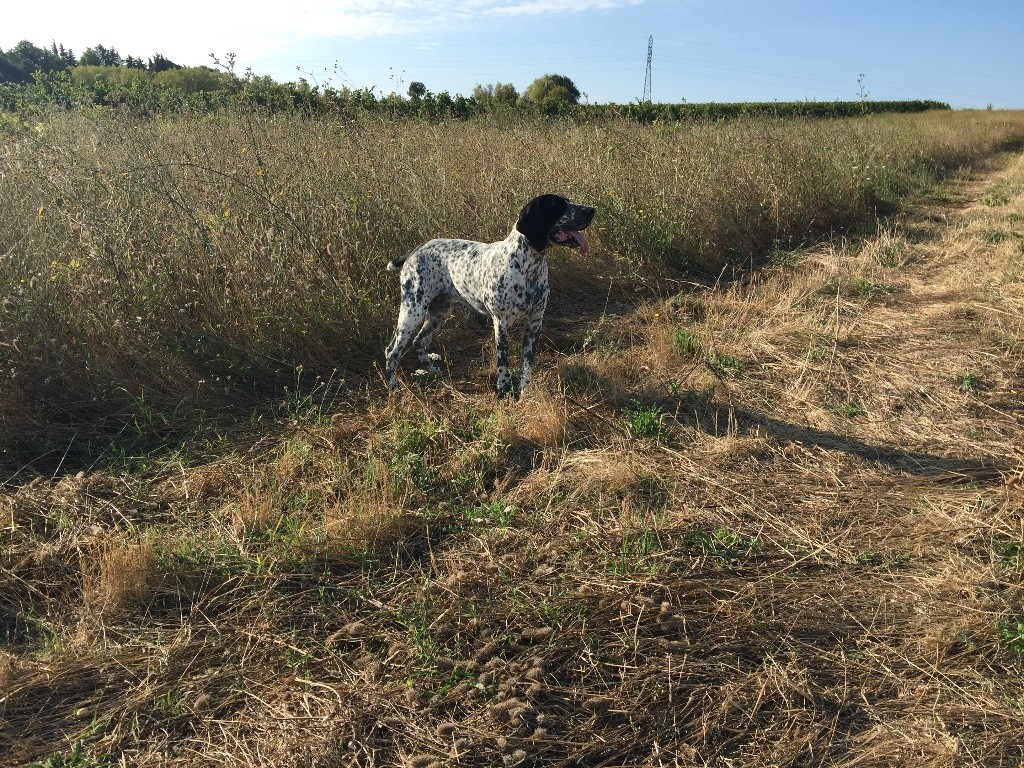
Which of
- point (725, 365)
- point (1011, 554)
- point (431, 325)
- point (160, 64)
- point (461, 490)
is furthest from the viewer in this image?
point (160, 64)

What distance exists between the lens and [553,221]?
374 cm

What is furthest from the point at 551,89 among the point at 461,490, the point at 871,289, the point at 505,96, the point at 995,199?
the point at 461,490

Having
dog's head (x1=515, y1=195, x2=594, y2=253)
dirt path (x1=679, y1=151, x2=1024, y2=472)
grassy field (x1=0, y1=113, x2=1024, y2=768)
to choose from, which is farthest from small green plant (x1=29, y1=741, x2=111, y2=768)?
dirt path (x1=679, y1=151, x2=1024, y2=472)

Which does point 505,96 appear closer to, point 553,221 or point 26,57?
point 553,221

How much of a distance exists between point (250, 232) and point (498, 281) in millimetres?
2073

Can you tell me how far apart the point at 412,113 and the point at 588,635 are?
8.56 m

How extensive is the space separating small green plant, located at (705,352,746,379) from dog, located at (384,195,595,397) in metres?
1.25

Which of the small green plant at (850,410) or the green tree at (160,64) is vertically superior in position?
the green tree at (160,64)

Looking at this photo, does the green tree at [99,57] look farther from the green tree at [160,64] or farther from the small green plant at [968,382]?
the small green plant at [968,382]

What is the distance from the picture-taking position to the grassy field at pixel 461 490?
206 centimetres

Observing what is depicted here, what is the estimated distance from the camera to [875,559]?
2.69 metres

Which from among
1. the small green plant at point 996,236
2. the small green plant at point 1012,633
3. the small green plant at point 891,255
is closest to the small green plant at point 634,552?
the small green plant at point 1012,633

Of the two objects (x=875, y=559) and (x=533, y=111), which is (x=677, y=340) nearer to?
(x=875, y=559)

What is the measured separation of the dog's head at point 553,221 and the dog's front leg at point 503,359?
0.56 m
